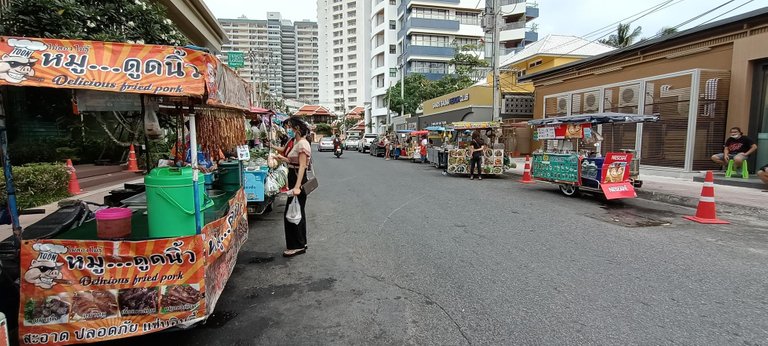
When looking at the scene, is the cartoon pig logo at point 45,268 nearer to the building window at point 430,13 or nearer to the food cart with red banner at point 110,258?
the food cart with red banner at point 110,258

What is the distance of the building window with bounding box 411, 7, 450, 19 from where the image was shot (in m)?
53.0

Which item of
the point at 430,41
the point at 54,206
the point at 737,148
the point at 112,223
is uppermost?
the point at 430,41

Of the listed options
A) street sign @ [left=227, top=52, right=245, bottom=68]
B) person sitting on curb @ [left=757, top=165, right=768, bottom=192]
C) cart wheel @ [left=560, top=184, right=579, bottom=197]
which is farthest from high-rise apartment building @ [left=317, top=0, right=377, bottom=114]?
person sitting on curb @ [left=757, top=165, right=768, bottom=192]

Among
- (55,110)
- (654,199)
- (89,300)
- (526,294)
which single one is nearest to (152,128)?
(89,300)

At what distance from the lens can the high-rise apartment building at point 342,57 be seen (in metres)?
101

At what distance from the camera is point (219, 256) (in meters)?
3.52

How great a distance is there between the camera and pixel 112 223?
10.3 ft

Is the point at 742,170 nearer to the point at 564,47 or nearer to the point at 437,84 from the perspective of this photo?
the point at 564,47

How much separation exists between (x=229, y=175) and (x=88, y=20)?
6489 mm

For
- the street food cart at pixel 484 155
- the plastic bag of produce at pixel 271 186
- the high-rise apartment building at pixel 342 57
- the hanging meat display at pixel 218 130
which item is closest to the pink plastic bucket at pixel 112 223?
the hanging meat display at pixel 218 130

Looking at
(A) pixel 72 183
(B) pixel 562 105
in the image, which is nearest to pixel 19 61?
(A) pixel 72 183

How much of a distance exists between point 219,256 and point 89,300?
0.95 meters

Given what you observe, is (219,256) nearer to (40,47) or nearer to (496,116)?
(40,47)

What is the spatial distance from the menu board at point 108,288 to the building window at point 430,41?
174 feet
